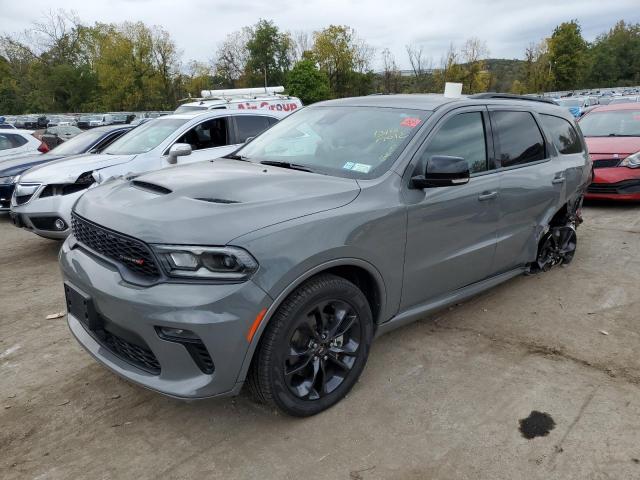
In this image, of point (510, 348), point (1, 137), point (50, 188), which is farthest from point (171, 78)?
point (510, 348)

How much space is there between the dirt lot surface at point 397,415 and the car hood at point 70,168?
8.02 feet

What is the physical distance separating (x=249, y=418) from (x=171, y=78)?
6920 centimetres

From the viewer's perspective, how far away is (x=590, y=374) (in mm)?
3273

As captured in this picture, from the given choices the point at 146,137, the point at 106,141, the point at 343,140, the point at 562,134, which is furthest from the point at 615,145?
the point at 106,141

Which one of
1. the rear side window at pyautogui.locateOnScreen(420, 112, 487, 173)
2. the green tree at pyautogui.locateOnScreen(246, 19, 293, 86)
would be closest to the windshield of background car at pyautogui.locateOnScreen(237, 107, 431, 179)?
the rear side window at pyautogui.locateOnScreen(420, 112, 487, 173)

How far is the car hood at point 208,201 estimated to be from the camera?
2.39m

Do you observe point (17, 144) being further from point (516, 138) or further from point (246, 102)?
point (516, 138)

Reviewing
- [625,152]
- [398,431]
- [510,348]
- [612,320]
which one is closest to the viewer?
[398,431]

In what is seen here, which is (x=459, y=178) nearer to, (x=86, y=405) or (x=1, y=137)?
(x=86, y=405)

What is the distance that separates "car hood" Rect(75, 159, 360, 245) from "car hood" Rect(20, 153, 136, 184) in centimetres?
336

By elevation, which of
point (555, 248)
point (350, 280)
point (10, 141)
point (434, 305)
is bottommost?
point (555, 248)

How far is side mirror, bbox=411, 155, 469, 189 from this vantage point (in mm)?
2945

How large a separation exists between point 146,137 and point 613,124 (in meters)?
8.12

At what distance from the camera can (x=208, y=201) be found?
8.53 ft
